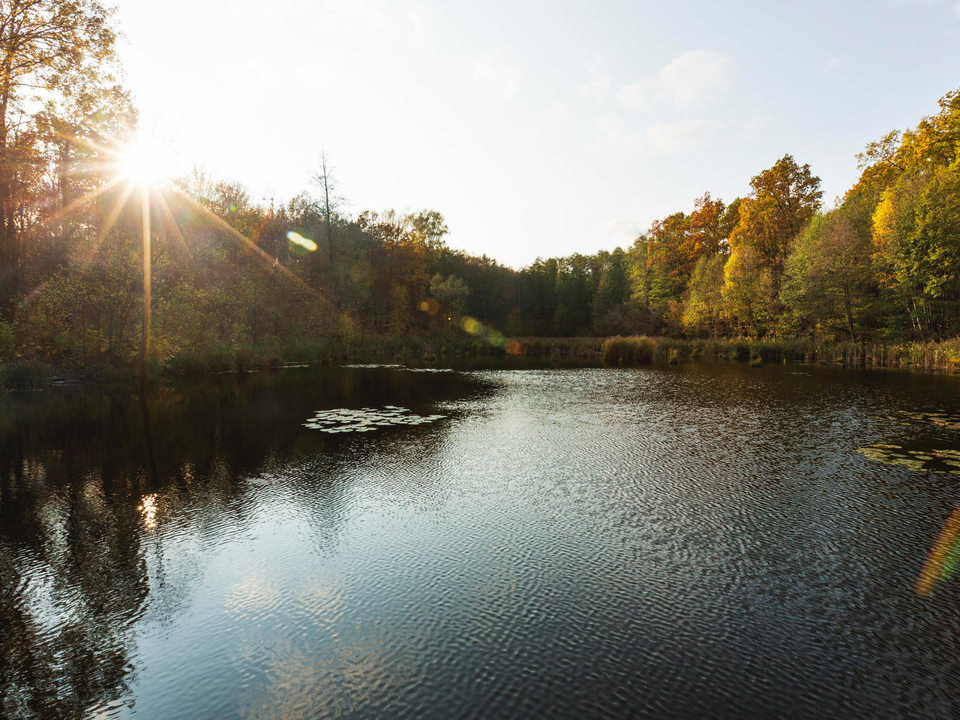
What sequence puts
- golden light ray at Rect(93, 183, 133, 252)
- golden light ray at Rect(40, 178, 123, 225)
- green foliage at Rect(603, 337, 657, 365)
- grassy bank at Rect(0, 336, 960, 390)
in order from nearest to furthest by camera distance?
1. golden light ray at Rect(93, 183, 133, 252)
2. golden light ray at Rect(40, 178, 123, 225)
3. grassy bank at Rect(0, 336, 960, 390)
4. green foliage at Rect(603, 337, 657, 365)

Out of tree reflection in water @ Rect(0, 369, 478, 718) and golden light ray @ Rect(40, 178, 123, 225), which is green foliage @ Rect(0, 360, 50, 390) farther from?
golden light ray @ Rect(40, 178, 123, 225)

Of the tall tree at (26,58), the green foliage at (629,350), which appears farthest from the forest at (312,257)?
the green foliage at (629,350)

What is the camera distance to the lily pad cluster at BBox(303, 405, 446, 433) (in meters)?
11.5

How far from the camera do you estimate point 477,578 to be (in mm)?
4352

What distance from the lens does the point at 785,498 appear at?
6.50m

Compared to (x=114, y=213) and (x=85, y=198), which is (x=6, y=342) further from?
(x=85, y=198)

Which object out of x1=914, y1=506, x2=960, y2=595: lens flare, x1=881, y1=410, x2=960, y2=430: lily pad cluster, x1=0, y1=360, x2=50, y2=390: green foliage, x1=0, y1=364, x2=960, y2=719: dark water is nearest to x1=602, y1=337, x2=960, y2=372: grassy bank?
x1=881, y1=410, x2=960, y2=430: lily pad cluster

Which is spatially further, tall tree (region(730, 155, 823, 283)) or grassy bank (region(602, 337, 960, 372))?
tall tree (region(730, 155, 823, 283))

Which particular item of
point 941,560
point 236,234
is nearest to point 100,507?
point 941,560

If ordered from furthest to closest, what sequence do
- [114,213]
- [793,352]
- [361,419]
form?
1. [793,352]
2. [114,213]
3. [361,419]

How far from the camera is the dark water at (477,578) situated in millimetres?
2986

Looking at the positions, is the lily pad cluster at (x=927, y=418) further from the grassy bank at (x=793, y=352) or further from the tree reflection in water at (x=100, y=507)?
the grassy bank at (x=793, y=352)

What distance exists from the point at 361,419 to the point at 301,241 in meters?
35.9

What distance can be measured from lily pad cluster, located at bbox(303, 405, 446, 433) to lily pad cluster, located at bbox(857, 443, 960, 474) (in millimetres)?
9123
